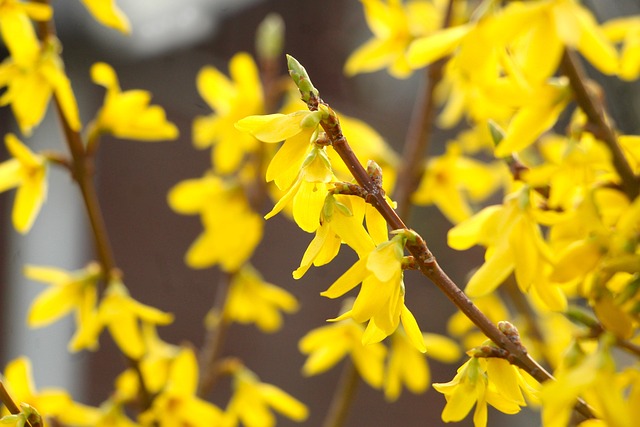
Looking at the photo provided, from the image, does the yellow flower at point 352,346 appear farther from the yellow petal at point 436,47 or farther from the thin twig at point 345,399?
the yellow petal at point 436,47

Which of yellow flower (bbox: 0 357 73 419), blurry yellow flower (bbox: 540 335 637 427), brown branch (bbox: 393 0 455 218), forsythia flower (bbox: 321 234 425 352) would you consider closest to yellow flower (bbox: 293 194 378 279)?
forsythia flower (bbox: 321 234 425 352)

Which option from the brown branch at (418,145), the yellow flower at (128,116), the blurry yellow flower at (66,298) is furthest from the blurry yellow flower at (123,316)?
the brown branch at (418,145)

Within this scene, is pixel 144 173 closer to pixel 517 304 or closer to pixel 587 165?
pixel 517 304

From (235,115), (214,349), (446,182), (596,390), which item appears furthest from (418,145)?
(596,390)

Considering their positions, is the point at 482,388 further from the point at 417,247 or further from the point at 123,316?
the point at 123,316

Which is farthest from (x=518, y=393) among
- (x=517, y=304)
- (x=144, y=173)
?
(x=144, y=173)

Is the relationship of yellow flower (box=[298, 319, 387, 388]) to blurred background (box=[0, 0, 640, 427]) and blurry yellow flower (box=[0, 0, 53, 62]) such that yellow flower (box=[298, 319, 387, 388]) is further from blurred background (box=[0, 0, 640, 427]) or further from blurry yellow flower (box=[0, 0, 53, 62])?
blurred background (box=[0, 0, 640, 427])
